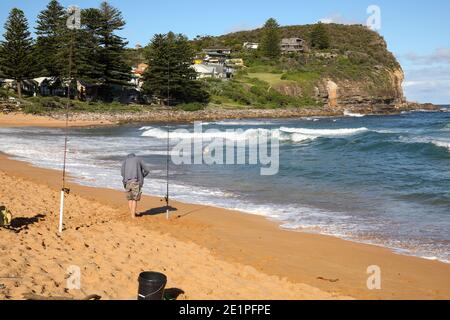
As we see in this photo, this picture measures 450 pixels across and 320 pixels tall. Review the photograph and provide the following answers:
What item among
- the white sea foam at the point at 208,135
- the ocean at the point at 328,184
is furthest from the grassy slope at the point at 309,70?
the ocean at the point at 328,184

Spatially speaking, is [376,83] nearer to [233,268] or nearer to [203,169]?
[203,169]

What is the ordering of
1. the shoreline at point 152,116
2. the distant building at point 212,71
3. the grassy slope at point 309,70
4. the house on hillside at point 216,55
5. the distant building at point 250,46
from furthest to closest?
the distant building at point 250,46
the house on hillside at point 216,55
the distant building at point 212,71
the grassy slope at point 309,70
the shoreline at point 152,116

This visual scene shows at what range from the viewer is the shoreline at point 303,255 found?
6555mm

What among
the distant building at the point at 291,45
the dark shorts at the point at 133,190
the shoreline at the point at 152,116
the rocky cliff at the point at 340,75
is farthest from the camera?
the distant building at the point at 291,45

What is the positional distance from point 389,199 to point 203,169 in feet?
26.7

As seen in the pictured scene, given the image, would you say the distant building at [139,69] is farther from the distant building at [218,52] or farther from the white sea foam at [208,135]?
the white sea foam at [208,135]

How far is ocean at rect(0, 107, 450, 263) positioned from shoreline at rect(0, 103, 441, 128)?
42.3 ft

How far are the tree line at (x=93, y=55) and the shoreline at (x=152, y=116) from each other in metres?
4.73

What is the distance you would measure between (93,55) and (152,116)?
11.1 metres

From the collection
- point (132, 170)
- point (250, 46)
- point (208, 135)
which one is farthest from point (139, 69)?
point (132, 170)

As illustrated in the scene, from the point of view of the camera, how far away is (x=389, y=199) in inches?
519

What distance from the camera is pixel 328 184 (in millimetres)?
15703

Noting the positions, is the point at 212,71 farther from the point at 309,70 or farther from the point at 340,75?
the point at 340,75
